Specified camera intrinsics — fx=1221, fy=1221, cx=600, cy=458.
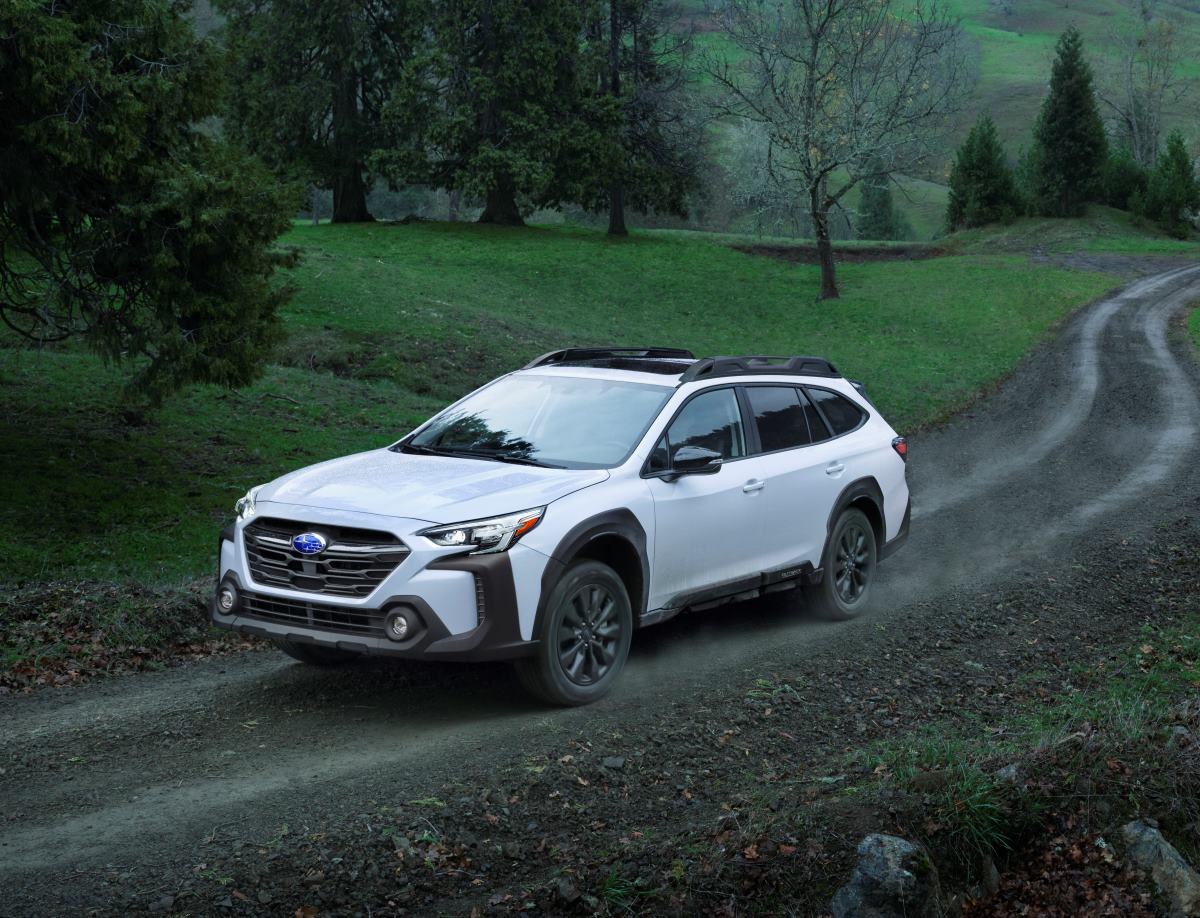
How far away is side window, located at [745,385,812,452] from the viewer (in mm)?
8531

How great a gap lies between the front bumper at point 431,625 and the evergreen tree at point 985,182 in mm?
54564

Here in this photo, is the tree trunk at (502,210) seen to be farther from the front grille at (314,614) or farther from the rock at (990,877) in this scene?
the rock at (990,877)

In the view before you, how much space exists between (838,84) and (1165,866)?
3305 cm

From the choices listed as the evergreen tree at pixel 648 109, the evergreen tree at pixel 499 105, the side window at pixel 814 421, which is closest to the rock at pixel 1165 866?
the side window at pixel 814 421

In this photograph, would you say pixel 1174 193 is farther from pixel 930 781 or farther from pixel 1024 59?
pixel 1024 59

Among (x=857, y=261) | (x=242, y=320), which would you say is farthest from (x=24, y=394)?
(x=857, y=261)

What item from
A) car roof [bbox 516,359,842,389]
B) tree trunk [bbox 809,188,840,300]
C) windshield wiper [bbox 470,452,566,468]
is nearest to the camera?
windshield wiper [bbox 470,452,566,468]

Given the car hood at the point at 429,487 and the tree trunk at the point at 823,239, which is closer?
the car hood at the point at 429,487

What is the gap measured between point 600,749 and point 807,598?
10.9ft

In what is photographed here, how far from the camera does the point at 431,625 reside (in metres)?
6.25

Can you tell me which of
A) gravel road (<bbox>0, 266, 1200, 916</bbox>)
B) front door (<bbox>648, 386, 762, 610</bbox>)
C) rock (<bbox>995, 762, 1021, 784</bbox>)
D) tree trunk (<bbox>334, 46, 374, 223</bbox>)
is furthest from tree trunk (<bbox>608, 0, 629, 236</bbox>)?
rock (<bbox>995, 762, 1021, 784</bbox>)

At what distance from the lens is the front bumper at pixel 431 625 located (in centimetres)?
626

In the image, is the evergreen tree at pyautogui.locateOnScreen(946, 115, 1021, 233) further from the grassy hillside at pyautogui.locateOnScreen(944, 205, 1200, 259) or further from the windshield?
the windshield

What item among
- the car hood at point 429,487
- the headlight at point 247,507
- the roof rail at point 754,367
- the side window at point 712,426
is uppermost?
the roof rail at point 754,367
